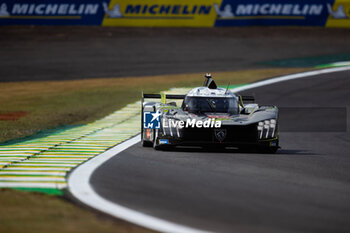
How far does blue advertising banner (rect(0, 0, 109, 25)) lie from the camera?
36469 millimetres

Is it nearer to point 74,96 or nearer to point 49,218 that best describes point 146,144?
point 49,218

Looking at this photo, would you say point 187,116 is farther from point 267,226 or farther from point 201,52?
point 201,52

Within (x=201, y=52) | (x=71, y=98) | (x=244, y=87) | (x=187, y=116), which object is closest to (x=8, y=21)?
(x=201, y=52)

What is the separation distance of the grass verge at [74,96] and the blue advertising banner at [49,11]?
766 cm

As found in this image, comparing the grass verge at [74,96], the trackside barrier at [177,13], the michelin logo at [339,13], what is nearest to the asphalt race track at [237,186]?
the grass verge at [74,96]

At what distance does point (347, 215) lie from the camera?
277 inches

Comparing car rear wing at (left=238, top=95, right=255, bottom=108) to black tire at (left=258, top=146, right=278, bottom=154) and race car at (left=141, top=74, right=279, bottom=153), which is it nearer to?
race car at (left=141, top=74, right=279, bottom=153)

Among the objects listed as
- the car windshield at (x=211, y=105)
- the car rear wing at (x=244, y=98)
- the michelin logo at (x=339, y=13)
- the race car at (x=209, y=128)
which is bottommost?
the race car at (x=209, y=128)

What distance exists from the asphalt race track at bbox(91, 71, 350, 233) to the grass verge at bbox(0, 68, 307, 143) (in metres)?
6.30

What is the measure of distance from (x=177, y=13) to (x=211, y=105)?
2548 cm

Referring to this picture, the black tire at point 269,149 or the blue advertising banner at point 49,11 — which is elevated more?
the blue advertising banner at point 49,11

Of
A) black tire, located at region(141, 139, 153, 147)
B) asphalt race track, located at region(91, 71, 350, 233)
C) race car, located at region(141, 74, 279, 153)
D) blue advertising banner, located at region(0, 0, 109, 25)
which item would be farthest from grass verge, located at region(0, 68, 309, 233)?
blue advertising banner, located at region(0, 0, 109, 25)

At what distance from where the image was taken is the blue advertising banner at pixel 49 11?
120 ft

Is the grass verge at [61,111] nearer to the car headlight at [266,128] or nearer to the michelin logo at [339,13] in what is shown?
the car headlight at [266,128]
